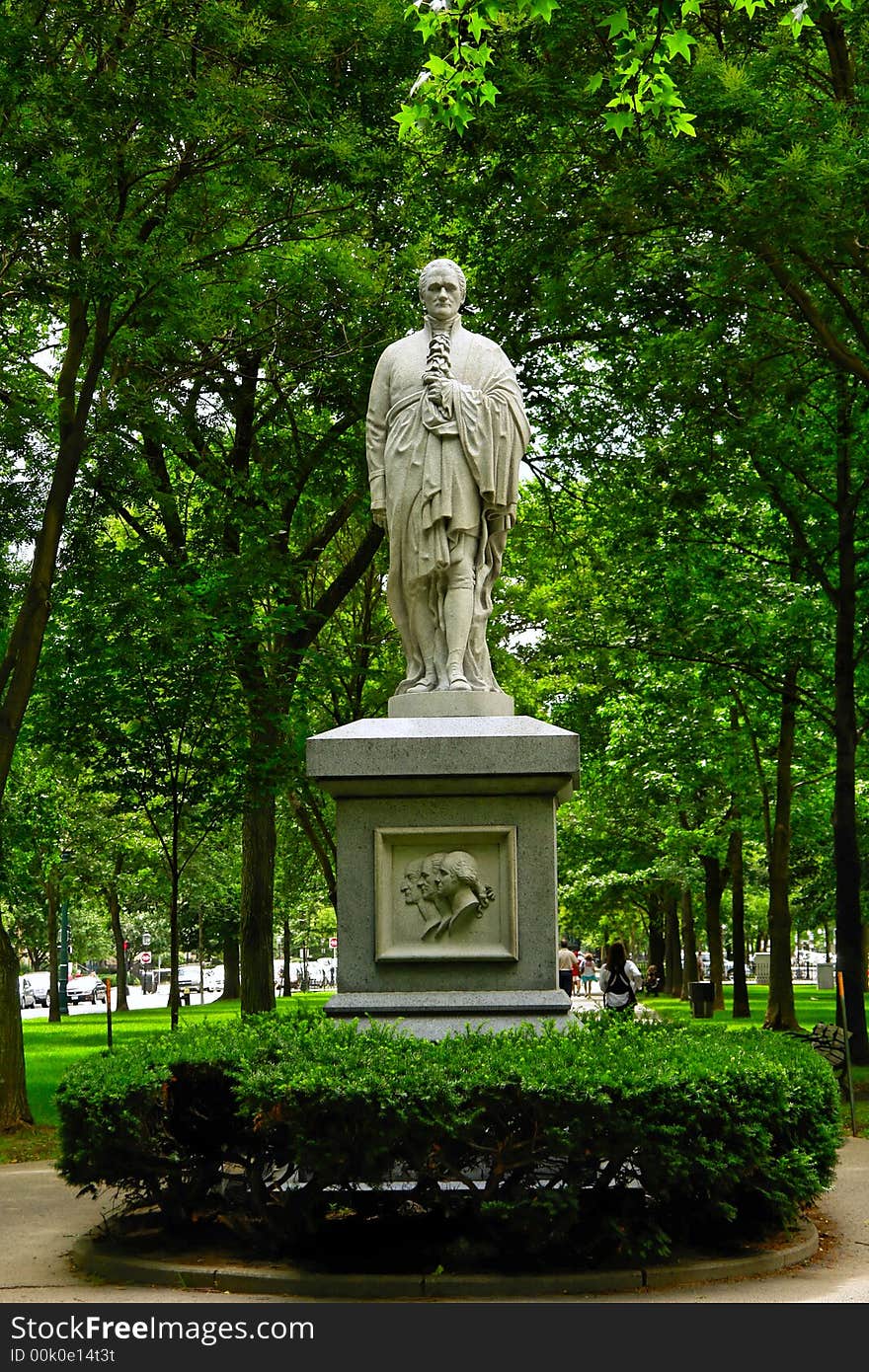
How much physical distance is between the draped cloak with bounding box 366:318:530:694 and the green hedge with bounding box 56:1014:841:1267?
2681 mm

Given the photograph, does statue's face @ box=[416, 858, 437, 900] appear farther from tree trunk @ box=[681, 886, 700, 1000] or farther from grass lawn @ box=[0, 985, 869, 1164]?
tree trunk @ box=[681, 886, 700, 1000]

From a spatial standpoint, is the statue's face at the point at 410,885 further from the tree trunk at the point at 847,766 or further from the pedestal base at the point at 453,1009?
the tree trunk at the point at 847,766

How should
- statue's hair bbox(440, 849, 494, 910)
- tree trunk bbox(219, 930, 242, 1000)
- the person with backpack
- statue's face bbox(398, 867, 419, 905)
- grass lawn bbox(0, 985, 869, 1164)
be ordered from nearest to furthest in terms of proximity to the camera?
statue's hair bbox(440, 849, 494, 910)
statue's face bbox(398, 867, 419, 905)
grass lawn bbox(0, 985, 869, 1164)
the person with backpack
tree trunk bbox(219, 930, 242, 1000)

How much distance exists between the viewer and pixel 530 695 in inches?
1120

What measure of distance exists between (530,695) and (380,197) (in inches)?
560

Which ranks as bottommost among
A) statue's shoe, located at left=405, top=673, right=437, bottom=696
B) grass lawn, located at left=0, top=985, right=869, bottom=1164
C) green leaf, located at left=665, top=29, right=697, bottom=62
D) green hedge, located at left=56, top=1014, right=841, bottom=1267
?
grass lawn, located at left=0, top=985, right=869, bottom=1164

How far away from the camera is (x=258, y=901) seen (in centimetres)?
2116

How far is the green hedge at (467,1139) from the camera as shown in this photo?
6.51 m

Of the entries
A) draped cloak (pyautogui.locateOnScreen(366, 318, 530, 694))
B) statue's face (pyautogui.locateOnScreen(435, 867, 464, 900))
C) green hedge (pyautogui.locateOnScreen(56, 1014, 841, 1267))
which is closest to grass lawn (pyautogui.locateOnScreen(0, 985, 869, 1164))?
statue's face (pyautogui.locateOnScreen(435, 867, 464, 900))

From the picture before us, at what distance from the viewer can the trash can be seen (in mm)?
31391

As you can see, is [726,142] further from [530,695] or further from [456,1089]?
[530,695]

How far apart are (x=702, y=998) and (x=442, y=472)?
80.1 feet

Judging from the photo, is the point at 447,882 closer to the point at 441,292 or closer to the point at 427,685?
the point at 427,685

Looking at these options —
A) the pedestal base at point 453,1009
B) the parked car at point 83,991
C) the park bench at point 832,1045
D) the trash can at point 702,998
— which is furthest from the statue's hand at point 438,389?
the parked car at point 83,991
